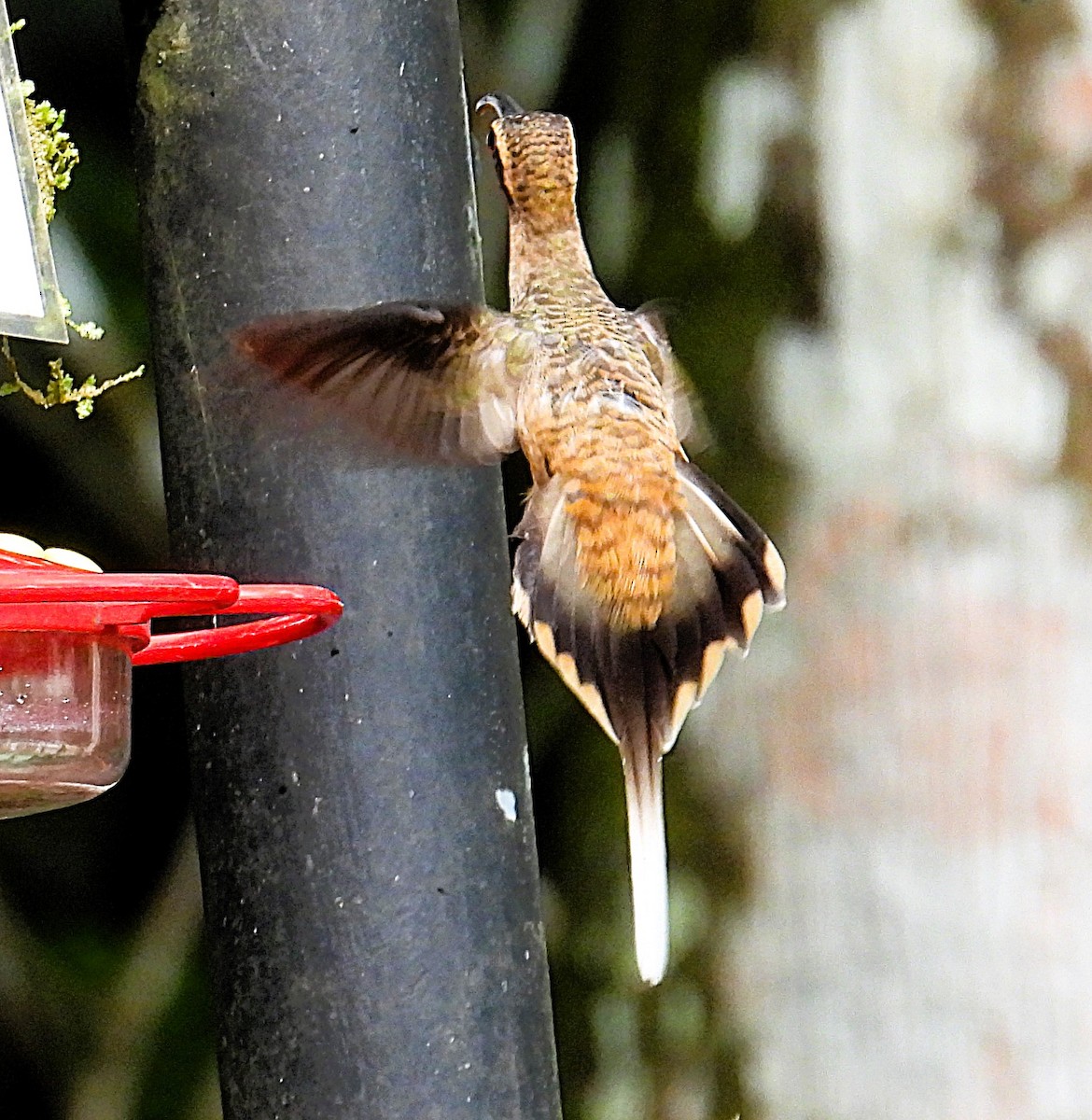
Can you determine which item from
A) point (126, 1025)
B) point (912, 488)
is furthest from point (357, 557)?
point (126, 1025)

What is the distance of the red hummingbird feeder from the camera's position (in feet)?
2.31

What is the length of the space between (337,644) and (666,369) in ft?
1.07

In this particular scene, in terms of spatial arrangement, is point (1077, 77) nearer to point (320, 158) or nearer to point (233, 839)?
point (320, 158)

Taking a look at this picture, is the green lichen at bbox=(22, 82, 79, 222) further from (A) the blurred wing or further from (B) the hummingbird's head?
(A) the blurred wing

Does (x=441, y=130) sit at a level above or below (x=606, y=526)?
above

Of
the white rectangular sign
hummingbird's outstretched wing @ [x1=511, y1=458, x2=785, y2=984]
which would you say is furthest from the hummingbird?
the white rectangular sign

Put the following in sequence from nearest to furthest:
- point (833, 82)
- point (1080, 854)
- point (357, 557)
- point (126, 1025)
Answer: point (357, 557)
point (1080, 854)
point (833, 82)
point (126, 1025)

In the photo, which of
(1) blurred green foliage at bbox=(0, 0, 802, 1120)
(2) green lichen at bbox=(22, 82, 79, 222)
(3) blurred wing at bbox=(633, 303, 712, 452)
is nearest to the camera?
(2) green lichen at bbox=(22, 82, 79, 222)

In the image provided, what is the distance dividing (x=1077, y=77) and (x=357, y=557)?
0.73 m

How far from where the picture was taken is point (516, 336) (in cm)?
115

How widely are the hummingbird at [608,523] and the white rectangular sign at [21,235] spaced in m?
0.27

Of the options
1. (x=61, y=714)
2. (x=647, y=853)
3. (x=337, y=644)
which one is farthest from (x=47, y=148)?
(x=647, y=853)

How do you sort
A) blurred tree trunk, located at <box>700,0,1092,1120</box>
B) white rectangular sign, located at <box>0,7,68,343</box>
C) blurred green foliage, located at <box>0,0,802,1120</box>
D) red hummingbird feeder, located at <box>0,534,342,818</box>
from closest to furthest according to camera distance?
red hummingbird feeder, located at <box>0,534,342,818</box> < white rectangular sign, located at <box>0,7,68,343</box> < blurred tree trunk, located at <box>700,0,1092,1120</box> < blurred green foliage, located at <box>0,0,802,1120</box>

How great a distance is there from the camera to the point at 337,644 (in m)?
1.12
